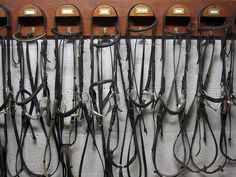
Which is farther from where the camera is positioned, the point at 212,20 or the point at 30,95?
the point at 212,20

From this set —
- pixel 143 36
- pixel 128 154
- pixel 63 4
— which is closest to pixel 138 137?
pixel 128 154

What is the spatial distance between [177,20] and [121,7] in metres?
0.34

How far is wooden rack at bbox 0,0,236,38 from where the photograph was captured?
1.71m

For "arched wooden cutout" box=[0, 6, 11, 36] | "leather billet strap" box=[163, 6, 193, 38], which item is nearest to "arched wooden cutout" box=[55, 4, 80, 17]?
"arched wooden cutout" box=[0, 6, 11, 36]

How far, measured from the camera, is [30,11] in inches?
65.9

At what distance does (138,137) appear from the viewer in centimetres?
179

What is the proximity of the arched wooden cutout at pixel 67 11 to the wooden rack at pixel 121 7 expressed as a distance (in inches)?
1.3

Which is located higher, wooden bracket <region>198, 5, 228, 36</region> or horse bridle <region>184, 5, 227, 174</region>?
wooden bracket <region>198, 5, 228, 36</region>

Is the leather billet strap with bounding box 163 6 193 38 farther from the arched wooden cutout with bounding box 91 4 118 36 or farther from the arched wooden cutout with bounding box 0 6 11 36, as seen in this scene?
the arched wooden cutout with bounding box 0 6 11 36

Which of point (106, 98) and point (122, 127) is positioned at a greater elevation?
point (106, 98)

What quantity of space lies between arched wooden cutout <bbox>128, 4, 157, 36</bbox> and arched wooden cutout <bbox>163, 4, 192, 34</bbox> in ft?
0.28

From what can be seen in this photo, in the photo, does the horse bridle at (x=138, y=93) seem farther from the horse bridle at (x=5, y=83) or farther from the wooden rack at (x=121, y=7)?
the horse bridle at (x=5, y=83)

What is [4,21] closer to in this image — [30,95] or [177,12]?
[30,95]

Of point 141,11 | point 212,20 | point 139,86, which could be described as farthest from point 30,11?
point 212,20
